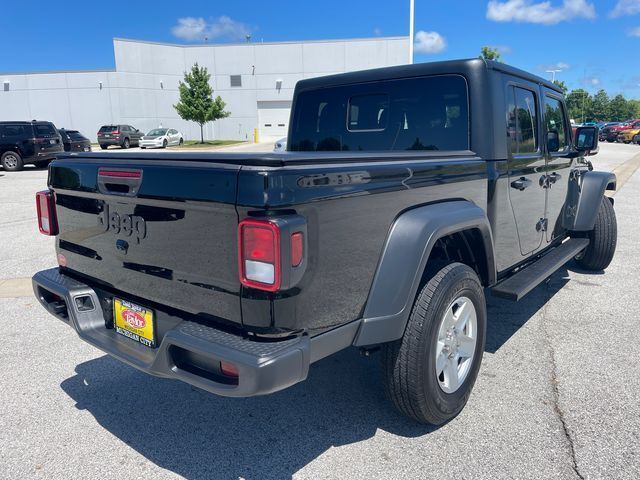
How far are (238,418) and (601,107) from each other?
312ft

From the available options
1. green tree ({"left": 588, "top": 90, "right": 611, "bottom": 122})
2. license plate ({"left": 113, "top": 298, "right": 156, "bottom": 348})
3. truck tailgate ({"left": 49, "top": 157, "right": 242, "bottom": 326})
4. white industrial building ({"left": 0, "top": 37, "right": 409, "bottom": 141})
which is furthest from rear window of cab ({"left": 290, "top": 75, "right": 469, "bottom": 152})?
green tree ({"left": 588, "top": 90, "right": 611, "bottom": 122})

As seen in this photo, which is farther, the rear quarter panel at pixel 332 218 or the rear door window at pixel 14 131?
the rear door window at pixel 14 131

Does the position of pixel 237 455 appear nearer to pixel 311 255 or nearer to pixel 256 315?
pixel 256 315

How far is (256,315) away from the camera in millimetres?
2023

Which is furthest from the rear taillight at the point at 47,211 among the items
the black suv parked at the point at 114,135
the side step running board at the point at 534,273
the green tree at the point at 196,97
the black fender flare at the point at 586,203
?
the green tree at the point at 196,97

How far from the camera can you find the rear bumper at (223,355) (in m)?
1.95

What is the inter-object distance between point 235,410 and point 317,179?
169 centimetres

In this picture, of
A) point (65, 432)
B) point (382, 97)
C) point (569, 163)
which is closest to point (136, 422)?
point (65, 432)

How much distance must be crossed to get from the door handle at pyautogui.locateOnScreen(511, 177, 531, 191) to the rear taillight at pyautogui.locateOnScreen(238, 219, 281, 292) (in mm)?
2277

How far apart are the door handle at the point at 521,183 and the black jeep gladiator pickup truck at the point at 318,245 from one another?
0.04 metres

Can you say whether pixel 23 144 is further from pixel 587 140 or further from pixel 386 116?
pixel 587 140

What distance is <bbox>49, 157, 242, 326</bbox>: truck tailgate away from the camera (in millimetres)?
2057

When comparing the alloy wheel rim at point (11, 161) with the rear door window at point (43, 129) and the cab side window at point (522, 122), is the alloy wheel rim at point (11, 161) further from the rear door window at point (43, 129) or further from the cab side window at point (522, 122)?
the cab side window at point (522, 122)

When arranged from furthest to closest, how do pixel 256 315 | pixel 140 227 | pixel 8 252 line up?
pixel 8 252, pixel 140 227, pixel 256 315
